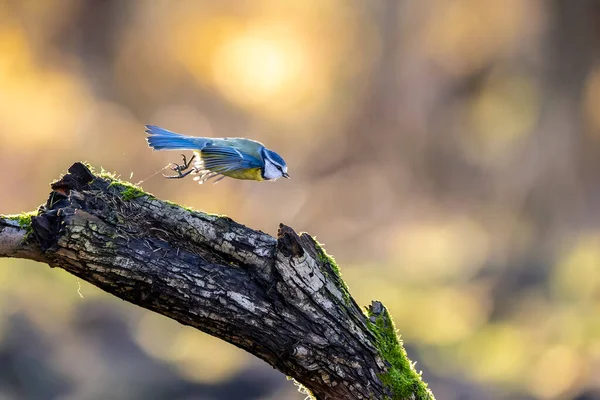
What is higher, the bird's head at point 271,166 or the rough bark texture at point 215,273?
the bird's head at point 271,166

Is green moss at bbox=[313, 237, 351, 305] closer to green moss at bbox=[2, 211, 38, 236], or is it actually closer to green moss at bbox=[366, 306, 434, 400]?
green moss at bbox=[366, 306, 434, 400]

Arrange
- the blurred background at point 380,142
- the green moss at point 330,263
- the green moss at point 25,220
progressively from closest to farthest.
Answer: the green moss at point 25,220 < the green moss at point 330,263 < the blurred background at point 380,142

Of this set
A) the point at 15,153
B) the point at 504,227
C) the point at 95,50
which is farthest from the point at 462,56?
the point at 15,153

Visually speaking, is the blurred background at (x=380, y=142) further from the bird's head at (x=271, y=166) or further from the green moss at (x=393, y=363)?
the green moss at (x=393, y=363)

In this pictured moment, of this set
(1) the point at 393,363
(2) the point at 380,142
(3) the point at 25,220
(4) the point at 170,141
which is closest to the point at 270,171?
(4) the point at 170,141

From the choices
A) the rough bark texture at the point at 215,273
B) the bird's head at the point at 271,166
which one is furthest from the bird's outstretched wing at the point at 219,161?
the rough bark texture at the point at 215,273

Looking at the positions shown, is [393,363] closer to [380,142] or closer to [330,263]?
[330,263]

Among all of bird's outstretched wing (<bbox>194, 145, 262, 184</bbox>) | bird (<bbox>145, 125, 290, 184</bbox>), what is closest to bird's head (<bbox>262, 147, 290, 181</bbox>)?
bird (<bbox>145, 125, 290, 184</bbox>)
